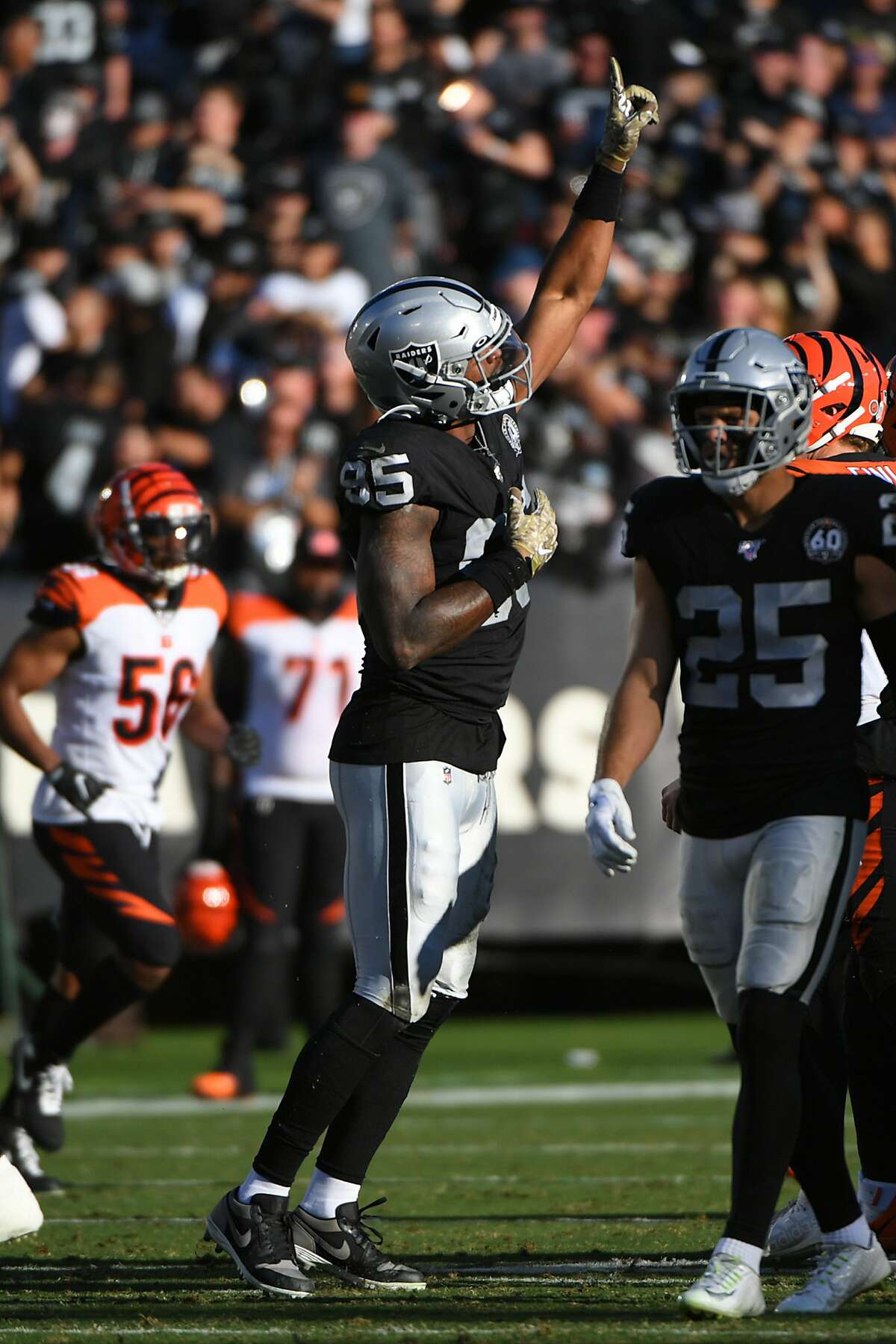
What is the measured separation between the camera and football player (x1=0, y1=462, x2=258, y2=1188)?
6.51 meters

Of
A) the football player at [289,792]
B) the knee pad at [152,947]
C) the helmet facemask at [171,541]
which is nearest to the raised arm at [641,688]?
the knee pad at [152,947]

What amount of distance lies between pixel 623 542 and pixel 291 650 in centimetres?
498

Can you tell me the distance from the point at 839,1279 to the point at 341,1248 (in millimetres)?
1061

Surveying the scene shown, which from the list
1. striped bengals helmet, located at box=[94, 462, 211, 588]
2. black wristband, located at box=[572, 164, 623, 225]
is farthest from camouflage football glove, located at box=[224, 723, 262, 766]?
black wristband, located at box=[572, 164, 623, 225]

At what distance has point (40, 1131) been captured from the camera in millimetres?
6457

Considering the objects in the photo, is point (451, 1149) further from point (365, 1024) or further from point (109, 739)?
point (365, 1024)

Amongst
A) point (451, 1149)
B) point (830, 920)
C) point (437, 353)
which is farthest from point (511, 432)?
point (451, 1149)

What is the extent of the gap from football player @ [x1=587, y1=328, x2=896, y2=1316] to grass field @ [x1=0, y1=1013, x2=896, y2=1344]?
474 mm

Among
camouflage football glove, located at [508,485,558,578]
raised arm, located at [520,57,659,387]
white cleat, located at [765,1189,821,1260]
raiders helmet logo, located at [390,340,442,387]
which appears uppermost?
raised arm, located at [520,57,659,387]

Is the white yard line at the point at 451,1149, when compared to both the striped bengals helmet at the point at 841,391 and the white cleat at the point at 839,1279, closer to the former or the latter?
the striped bengals helmet at the point at 841,391

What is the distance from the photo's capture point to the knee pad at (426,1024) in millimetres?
4594

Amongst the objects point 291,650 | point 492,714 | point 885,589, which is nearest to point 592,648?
point 291,650

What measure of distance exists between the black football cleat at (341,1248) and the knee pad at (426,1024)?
361mm

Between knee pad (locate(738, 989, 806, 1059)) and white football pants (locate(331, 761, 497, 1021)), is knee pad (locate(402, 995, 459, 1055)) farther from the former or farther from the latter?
knee pad (locate(738, 989, 806, 1059))
